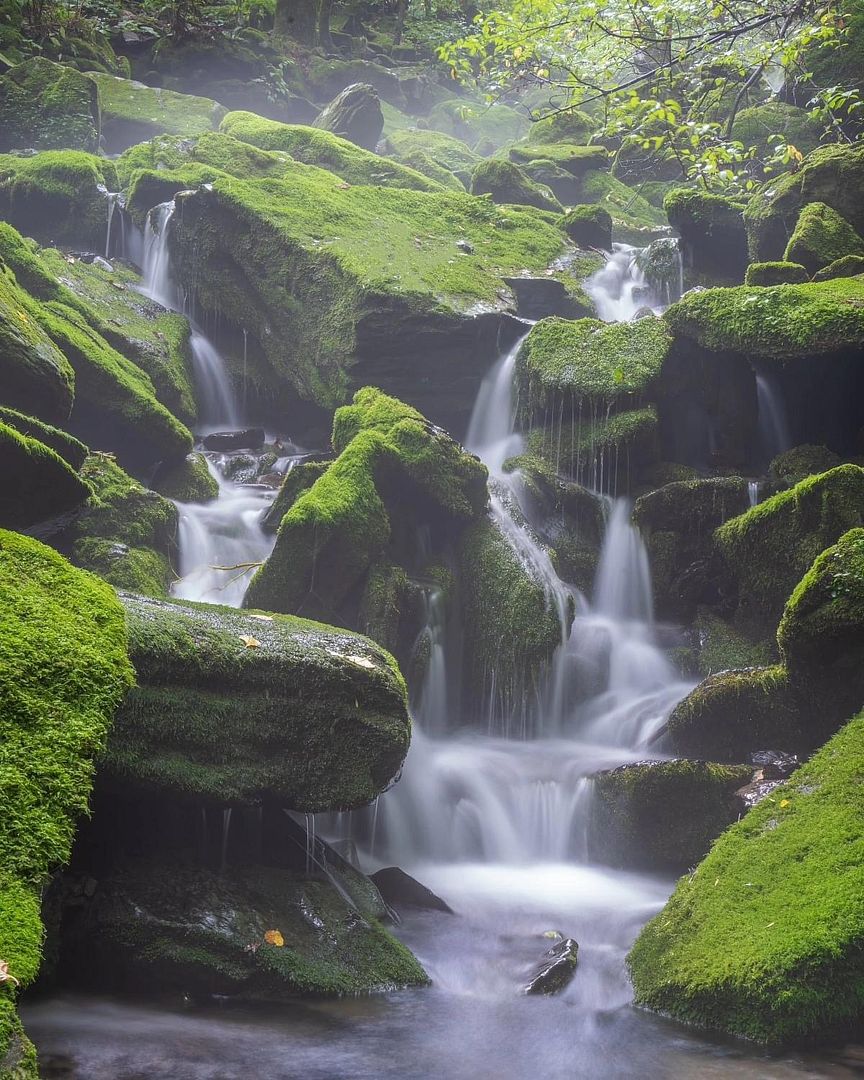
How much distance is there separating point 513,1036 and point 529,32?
7.80 meters

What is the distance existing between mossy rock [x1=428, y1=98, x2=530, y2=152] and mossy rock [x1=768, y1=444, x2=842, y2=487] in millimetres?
22935

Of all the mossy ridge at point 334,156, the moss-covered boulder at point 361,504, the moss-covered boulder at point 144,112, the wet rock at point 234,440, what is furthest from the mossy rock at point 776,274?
the moss-covered boulder at point 144,112

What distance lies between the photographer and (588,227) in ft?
58.4

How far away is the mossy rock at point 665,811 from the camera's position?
22.6 feet

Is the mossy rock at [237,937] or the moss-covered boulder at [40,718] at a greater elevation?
the moss-covered boulder at [40,718]

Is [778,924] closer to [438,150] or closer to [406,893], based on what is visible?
[406,893]

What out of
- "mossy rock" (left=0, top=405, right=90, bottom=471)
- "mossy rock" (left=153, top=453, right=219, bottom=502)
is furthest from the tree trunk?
"mossy rock" (left=0, top=405, right=90, bottom=471)

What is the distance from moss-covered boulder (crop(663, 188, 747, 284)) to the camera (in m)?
15.2

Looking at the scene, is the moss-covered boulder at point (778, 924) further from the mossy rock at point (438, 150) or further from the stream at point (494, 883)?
the mossy rock at point (438, 150)

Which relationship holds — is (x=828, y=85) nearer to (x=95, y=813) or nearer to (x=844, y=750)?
(x=844, y=750)

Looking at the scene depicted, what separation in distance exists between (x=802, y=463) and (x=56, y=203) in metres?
13.1

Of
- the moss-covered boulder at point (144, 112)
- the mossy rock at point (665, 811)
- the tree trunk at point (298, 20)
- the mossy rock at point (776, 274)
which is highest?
the tree trunk at point (298, 20)

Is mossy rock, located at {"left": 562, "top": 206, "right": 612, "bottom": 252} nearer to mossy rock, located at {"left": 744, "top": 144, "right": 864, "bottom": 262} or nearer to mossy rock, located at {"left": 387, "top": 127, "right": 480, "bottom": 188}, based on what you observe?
mossy rock, located at {"left": 744, "top": 144, "right": 864, "bottom": 262}

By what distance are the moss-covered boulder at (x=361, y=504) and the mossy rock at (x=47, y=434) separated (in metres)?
1.97
